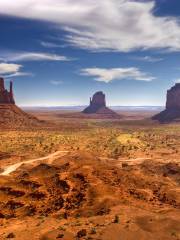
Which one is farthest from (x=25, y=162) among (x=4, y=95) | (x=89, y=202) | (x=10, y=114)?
(x=4, y=95)

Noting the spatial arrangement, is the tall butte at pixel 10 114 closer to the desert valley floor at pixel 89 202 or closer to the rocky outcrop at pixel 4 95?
the rocky outcrop at pixel 4 95

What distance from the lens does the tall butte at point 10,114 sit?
429ft

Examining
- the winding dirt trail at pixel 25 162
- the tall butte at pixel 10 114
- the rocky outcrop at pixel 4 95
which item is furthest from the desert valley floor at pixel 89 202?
the rocky outcrop at pixel 4 95

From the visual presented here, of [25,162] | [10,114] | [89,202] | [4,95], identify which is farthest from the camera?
[4,95]

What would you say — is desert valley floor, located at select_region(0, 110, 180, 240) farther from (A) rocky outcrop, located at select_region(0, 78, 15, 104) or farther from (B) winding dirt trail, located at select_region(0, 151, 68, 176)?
(A) rocky outcrop, located at select_region(0, 78, 15, 104)

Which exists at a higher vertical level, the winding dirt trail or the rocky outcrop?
the rocky outcrop

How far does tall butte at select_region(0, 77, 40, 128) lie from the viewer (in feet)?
429

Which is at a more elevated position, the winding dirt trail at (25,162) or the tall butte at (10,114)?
the tall butte at (10,114)

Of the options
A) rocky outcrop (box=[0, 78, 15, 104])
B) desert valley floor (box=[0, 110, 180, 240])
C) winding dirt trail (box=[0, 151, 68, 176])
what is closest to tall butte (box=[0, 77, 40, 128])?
rocky outcrop (box=[0, 78, 15, 104])

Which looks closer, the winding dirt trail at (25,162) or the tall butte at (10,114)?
the winding dirt trail at (25,162)

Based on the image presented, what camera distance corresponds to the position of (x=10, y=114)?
13938 centimetres

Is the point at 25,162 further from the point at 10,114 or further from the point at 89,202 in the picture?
the point at 10,114

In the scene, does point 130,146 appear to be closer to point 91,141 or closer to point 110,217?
point 91,141

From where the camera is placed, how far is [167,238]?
950 inches
